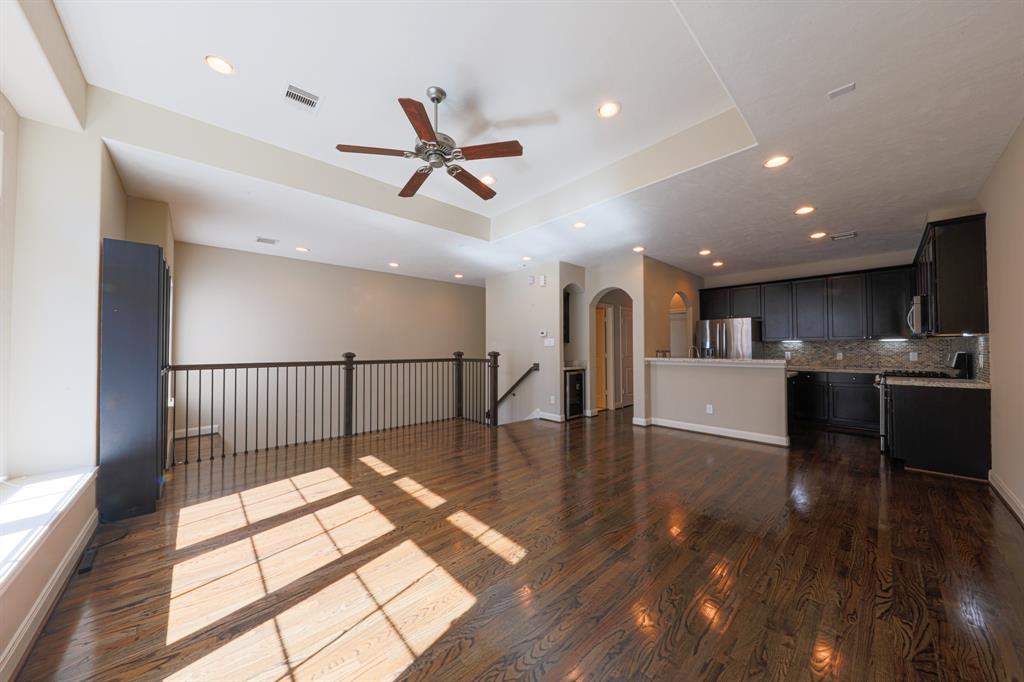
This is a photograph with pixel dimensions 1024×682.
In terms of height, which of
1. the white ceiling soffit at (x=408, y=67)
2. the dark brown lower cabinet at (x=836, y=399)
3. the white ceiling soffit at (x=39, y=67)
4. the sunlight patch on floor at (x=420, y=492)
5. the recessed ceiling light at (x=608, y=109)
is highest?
the white ceiling soffit at (x=408, y=67)

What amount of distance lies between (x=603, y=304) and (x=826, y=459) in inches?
176

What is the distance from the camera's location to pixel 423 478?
3.58m

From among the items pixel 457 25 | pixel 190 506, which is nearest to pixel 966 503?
pixel 457 25

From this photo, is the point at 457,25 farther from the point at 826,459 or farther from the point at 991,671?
the point at 826,459

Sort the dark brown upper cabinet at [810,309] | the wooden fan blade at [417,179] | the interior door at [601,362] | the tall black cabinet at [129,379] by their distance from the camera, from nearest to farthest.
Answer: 1. the tall black cabinet at [129,379]
2. the wooden fan blade at [417,179]
3. the dark brown upper cabinet at [810,309]
4. the interior door at [601,362]

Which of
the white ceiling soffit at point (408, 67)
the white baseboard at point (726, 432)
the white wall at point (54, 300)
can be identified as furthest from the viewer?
the white baseboard at point (726, 432)

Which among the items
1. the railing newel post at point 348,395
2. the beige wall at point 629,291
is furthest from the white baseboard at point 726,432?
the railing newel post at point 348,395

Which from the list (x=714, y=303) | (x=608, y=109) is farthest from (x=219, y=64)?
(x=714, y=303)

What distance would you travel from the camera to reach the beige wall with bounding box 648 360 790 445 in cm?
484

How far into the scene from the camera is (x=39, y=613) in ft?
5.58

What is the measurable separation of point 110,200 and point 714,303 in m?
8.49

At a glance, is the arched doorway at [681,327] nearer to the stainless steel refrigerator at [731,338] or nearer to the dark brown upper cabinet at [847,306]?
the stainless steel refrigerator at [731,338]

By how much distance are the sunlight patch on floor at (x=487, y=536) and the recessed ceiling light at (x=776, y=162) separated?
3.47 metres

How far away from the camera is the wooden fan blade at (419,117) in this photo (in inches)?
89.1
